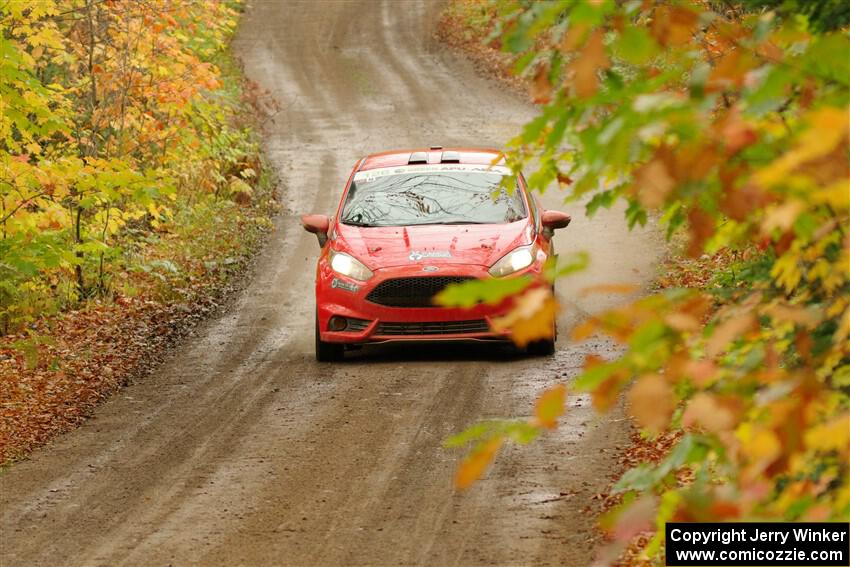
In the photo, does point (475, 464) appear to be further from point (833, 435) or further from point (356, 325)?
point (356, 325)

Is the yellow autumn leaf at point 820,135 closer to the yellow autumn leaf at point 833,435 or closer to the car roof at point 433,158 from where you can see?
the yellow autumn leaf at point 833,435

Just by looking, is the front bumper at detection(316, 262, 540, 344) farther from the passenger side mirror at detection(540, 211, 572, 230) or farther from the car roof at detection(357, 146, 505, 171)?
the car roof at detection(357, 146, 505, 171)

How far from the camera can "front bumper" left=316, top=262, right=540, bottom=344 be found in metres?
Answer: 11.2

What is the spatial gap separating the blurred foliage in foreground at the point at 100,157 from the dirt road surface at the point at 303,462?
1689mm

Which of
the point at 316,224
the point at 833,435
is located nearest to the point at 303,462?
the point at 316,224

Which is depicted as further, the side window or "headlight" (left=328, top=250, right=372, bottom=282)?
the side window

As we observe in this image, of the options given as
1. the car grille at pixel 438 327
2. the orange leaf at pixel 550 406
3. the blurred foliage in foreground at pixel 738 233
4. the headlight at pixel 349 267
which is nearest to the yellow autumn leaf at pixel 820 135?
the blurred foliage in foreground at pixel 738 233

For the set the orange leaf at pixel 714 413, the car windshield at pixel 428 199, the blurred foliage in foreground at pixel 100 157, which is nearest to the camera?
the orange leaf at pixel 714 413

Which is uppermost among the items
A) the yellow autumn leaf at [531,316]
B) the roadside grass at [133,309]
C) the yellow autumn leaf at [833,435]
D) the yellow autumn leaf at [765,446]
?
the yellow autumn leaf at [531,316]

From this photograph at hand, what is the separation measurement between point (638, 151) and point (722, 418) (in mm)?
642

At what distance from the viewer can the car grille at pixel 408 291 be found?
36.8ft
